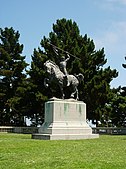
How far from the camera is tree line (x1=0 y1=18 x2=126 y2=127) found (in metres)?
42.8

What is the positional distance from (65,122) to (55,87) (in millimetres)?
14745

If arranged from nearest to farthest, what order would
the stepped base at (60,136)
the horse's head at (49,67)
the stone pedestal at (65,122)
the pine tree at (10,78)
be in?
the stepped base at (60,136) → the stone pedestal at (65,122) → the horse's head at (49,67) → the pine tree at (10,78)

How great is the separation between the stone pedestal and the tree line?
13.4m

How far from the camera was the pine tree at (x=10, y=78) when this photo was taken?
159 ft

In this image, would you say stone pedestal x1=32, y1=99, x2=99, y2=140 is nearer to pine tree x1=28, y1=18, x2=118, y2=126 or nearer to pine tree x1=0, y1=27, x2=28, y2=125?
pine tree x1=28, y1=18, x2=118, y2=126

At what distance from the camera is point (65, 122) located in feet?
85.5

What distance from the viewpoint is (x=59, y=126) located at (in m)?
25.4

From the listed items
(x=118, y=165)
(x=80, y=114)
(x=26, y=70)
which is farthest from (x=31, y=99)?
(x=118, y=165)

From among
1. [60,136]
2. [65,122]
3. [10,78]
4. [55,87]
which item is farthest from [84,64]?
[60,136]

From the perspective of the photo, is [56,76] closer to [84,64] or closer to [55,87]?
[55,87]

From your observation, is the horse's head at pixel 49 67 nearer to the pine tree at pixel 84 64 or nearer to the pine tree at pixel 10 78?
the pine tree at pixel 84 64

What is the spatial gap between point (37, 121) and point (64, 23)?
1417 centimetres

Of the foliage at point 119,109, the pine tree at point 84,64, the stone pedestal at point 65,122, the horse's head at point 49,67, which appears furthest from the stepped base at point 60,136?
the pine tree at point 84,64

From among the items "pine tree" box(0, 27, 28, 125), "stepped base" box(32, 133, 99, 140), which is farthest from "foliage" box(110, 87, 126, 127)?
"stepped base" box(32, 133, 99, 140)
